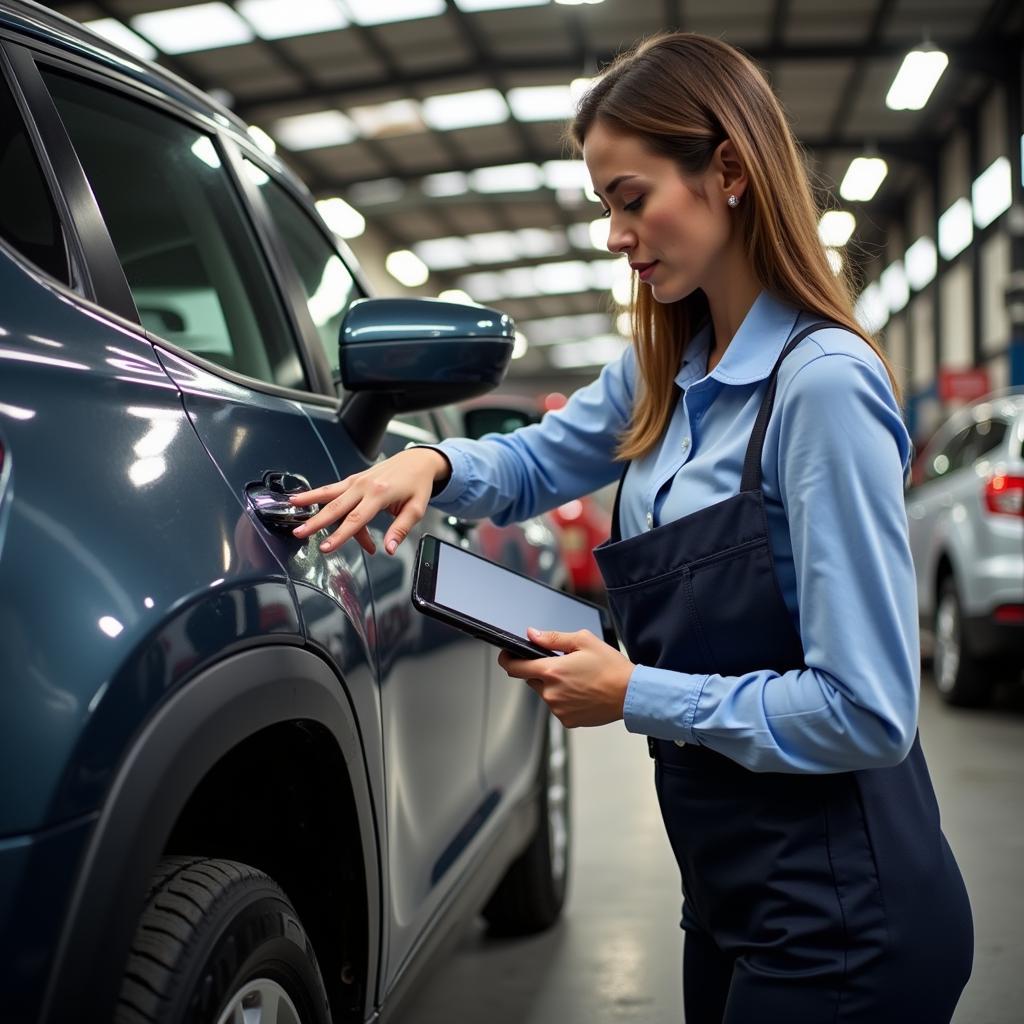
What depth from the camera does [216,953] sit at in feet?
3.55

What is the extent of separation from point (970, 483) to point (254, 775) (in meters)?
5.22

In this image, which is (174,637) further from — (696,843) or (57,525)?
(696,843)

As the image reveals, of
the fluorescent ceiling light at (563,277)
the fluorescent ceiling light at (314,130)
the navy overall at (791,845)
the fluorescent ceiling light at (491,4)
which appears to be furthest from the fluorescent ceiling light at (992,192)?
the navy overall at (791,845)

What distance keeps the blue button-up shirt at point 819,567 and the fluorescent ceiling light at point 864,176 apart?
570 inches

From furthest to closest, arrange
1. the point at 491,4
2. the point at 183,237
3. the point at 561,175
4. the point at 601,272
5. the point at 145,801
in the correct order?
the point at 601,272 < the point at 561,175 < the point at 491,4 < the point at 183,237 < the point at 145,801

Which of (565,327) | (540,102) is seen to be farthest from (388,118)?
(565,327)

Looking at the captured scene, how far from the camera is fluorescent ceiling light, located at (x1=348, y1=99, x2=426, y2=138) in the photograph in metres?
14.7

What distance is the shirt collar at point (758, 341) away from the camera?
4.25 ft

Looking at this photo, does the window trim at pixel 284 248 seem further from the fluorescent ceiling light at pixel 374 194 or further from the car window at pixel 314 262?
the fluorescent ceiling light at pixel 374 194

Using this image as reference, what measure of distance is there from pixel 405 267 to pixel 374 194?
4427mm

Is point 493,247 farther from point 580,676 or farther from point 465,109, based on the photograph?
point 580,676

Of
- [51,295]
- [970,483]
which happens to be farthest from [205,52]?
[51,295]

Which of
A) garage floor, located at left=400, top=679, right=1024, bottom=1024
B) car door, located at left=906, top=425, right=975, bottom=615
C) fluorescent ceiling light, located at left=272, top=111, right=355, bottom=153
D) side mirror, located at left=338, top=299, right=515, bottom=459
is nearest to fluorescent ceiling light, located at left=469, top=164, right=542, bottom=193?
fluorescent ceiling light, located at left=272, top=111, right=355, bottom=153

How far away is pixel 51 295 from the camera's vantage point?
1129 mm
